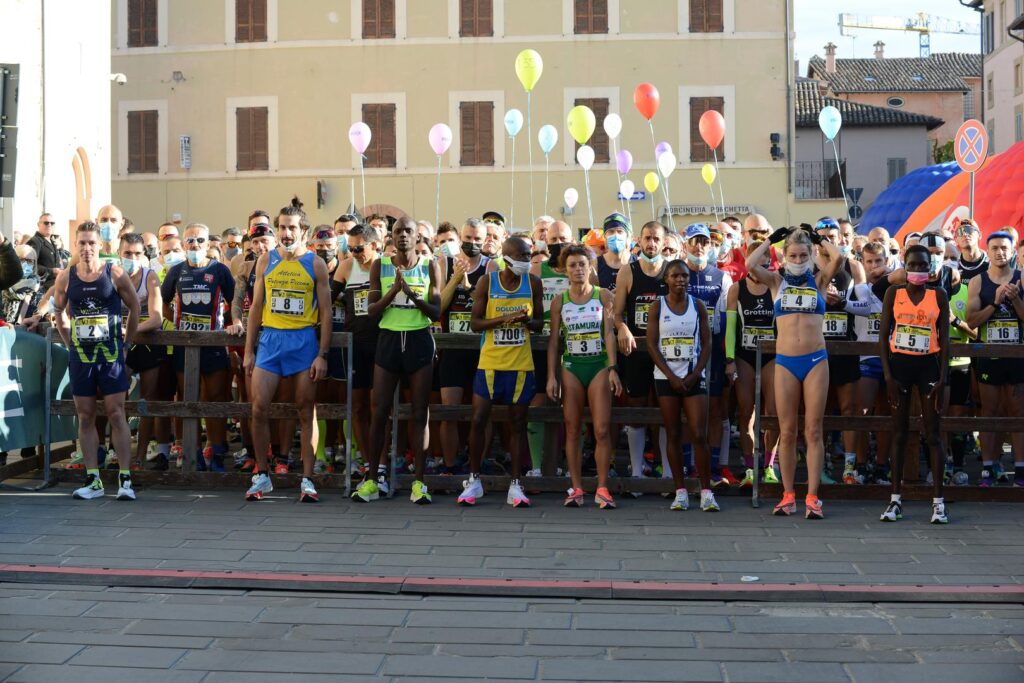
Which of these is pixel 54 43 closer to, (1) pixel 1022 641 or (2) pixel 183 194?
(2) pixel 183 194

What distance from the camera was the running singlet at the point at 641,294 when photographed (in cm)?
1075

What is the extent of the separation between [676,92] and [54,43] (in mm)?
18036

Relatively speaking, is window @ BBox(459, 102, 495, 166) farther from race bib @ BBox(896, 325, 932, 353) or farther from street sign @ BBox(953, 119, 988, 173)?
race bib @ BBox(896, 325, 932, 353)

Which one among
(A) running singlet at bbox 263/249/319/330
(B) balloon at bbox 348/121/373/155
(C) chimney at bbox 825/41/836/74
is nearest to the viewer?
(A) running singlet at bbox 263/249/319/330

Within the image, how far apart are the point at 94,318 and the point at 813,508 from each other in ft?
18.0

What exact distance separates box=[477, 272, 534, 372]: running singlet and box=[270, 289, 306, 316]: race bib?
144 cm

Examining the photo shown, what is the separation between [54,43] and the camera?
2634 centimetres

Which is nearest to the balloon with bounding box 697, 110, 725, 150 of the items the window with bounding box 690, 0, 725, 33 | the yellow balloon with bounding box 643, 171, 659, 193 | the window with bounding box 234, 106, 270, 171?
the yellow balloon with bounding box 643, 171, 659, 193

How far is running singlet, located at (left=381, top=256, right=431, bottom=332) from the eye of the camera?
10234 millimetres

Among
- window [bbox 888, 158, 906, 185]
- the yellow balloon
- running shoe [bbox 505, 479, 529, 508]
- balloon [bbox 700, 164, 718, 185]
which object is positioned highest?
window [bbox 888, 158, 906, 185]

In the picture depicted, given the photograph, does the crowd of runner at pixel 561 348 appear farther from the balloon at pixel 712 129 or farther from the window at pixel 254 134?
the window at pixel 254 134

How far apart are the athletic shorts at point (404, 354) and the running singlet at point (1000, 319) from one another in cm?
459

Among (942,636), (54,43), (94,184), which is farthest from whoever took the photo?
(94,184)

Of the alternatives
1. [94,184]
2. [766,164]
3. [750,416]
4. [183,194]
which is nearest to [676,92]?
[766,164]
